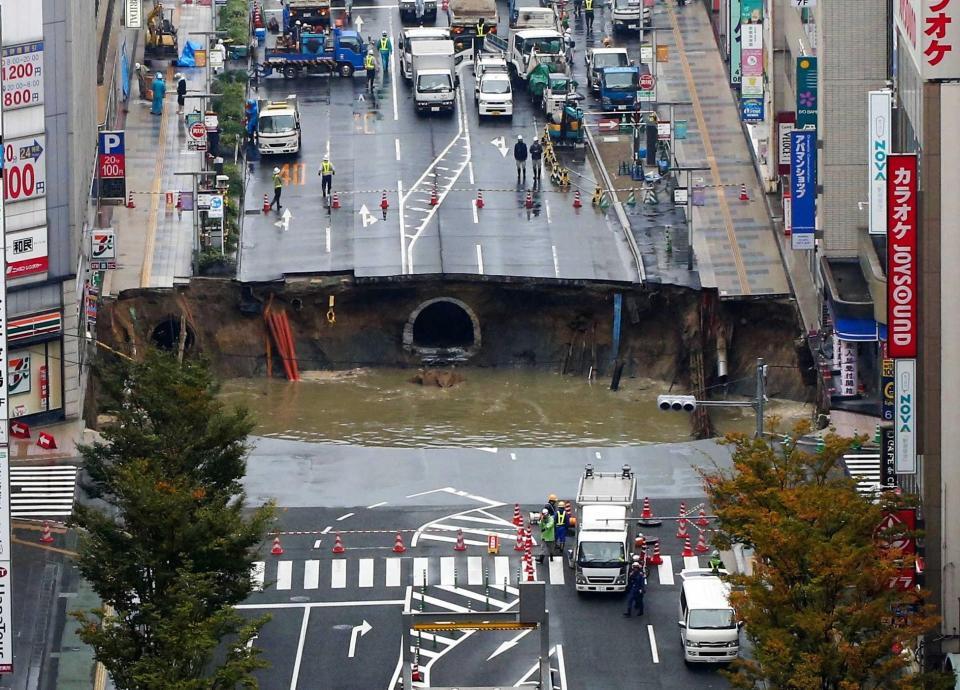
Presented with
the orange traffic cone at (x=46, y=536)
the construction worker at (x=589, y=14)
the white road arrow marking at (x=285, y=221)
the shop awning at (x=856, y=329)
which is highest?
the construction worker at (x=589, y=14)

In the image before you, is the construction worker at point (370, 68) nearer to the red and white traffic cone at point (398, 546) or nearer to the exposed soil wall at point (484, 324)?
the exposed soil wall at point (484, 324)

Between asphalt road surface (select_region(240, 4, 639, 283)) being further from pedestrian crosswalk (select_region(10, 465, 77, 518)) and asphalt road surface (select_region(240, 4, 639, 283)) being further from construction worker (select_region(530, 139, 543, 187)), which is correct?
pedestrian crosswalk (select_region(10, 465, 77, 518))

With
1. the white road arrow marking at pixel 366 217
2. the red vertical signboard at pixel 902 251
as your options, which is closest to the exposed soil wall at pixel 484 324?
the white road arrow marking at pixel 366 217

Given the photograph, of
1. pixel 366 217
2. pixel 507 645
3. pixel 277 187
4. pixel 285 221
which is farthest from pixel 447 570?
pixel 277 187

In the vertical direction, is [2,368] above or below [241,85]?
below

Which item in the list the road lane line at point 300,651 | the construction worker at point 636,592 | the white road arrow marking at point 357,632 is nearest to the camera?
the road lane line at point 300,651

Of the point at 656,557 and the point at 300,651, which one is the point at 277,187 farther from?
the point at 300,651

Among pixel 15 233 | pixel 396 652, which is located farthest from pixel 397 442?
pixel 396 652

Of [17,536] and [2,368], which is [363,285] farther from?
[2,368]
